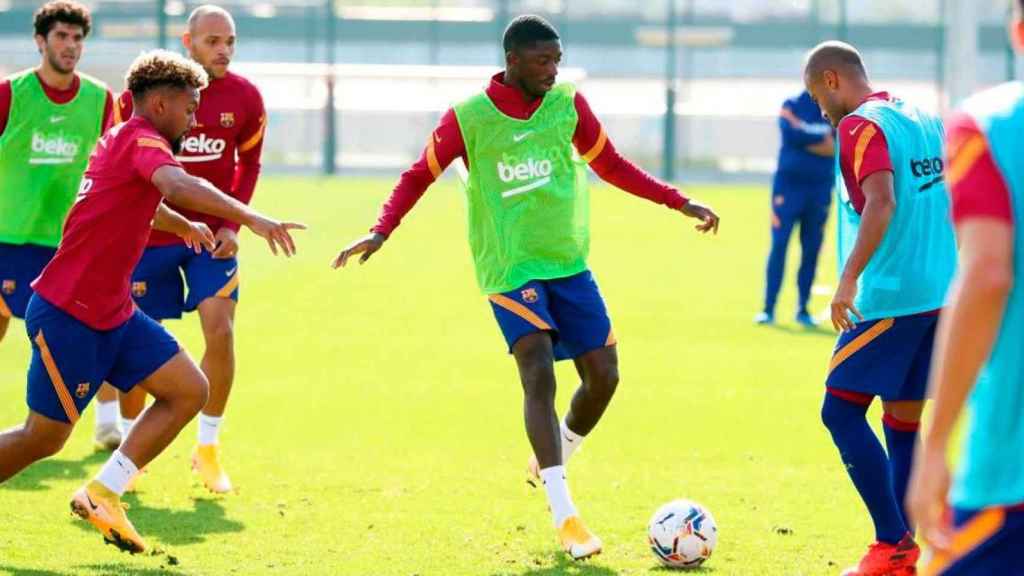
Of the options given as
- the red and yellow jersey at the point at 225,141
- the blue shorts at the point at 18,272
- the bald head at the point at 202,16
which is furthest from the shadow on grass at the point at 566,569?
the blue shorts at the point at 18,272

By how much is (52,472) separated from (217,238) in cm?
161

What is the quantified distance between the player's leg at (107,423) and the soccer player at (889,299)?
4704 mm

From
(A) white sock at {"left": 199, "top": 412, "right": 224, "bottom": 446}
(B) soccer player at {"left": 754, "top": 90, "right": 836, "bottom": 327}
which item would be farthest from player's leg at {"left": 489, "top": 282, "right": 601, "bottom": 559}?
(B) soccer player at {"left": 754, "top": 90, "right": 836, "bottom": 327}

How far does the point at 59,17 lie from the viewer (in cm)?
934

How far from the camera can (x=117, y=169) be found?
671 cm

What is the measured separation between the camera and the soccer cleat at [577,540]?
6.89m

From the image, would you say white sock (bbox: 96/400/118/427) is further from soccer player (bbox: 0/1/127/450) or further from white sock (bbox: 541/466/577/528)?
white sock (bbox: 541/466/577/528)

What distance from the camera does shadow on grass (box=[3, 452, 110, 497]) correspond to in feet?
27.9

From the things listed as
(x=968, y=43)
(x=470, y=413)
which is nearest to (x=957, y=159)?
(x=470, y=413)

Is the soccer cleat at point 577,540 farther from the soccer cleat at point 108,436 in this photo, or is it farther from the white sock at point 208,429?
the soccer cleat at point 108,436

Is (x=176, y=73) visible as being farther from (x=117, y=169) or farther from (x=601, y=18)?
(x=601, y=18)

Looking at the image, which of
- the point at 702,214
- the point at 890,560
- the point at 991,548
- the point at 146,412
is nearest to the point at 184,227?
the point at 146,412

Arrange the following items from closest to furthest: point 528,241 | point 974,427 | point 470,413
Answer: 1. point 974,427
2. point 528,241
3. point 470,413

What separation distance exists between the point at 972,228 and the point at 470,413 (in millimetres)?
7697
